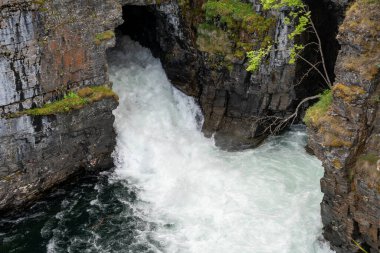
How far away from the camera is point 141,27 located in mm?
22266

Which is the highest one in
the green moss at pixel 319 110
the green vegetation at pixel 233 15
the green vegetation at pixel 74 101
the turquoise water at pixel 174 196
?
the green vegetation at pixel 233 15

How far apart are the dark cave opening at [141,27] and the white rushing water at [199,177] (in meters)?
0.52

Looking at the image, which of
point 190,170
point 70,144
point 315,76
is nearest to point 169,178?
point 190,170

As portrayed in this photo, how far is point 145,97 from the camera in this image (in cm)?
2055

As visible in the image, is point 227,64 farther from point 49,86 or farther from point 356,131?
point 356,131

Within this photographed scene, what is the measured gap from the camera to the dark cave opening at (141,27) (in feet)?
69.9

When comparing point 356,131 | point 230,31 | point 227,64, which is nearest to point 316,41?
point 230,31

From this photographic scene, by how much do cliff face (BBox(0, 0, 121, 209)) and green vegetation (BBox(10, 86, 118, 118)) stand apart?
176 millimetres

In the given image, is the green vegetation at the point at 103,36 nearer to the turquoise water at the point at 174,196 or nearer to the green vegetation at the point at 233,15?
the turquoise water at the point at 174,196

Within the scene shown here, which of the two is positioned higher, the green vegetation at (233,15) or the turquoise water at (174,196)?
the green vegetation at (233,15)

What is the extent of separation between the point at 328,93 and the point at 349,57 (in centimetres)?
162

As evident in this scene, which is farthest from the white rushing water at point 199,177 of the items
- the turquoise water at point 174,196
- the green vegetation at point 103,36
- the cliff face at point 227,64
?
the green vegetation at point 103,36

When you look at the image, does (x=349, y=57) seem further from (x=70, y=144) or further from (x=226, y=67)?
(x=70, y=144)

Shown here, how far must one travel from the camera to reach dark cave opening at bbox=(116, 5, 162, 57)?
2131cm
